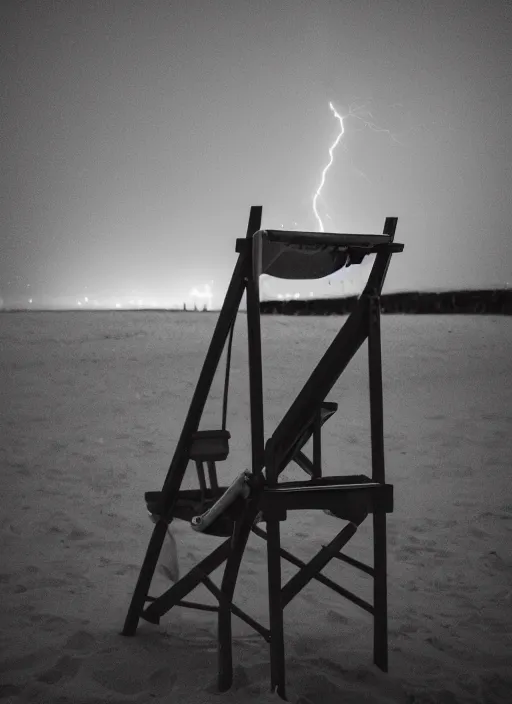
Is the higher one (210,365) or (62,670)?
(210,365)

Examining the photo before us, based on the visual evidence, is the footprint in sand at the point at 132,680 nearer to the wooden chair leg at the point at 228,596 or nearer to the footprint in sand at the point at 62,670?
the footprint in sand at the point at 62,670

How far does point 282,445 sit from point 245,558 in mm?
2723

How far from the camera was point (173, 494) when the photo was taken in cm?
364

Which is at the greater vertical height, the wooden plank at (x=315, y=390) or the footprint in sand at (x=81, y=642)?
the wooden plank at (x=315, y=390)

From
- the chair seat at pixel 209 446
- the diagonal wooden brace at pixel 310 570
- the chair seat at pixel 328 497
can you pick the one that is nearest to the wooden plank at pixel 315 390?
the chair seat at pixel 328 497

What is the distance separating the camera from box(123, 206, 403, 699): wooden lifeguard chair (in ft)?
9.59

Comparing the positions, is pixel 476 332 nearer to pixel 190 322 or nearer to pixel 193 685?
pixel 190 322

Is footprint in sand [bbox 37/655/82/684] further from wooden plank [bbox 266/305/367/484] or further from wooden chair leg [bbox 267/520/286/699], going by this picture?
wooden plank [bbox 266/305/367/484]

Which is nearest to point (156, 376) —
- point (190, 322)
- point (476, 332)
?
point (476, 332)

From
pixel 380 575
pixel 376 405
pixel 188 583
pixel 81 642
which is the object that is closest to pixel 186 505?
pixel 188 583

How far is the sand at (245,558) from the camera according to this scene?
3457 mm

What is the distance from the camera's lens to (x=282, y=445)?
2973 millimetres

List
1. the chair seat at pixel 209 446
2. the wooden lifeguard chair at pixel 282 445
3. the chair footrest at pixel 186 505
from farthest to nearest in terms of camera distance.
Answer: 1. the chair footrest at pixel 186 505
2. the chair seat at pixel 209 446
3. the wooden lifeguard chair at pixel 282 445

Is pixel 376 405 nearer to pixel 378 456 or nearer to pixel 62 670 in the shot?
pixel 378 456
